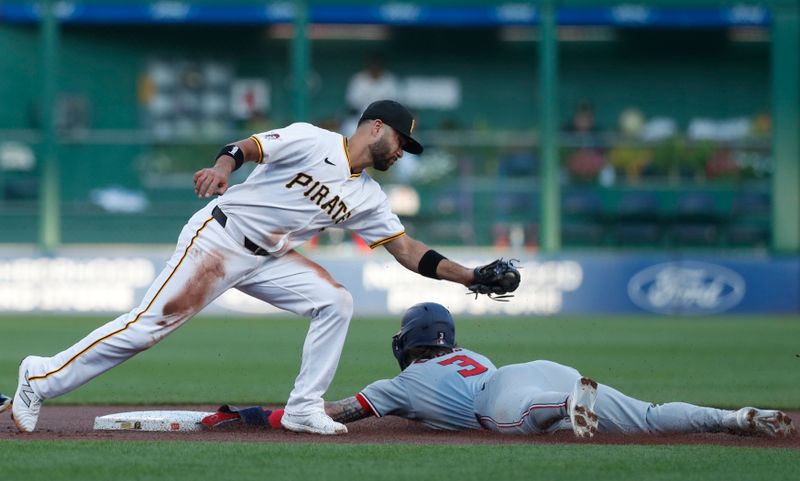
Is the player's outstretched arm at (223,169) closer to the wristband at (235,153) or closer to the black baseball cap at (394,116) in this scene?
the wristband at (235,153)

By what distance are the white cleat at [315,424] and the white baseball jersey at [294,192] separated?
2.92 feet

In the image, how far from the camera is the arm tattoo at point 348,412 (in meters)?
7.36

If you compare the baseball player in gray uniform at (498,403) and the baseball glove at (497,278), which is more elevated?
the baseball glove at (497,278)

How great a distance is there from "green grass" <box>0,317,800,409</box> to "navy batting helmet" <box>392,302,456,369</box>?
2.21 metres

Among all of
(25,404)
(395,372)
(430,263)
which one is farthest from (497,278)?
(395,372)

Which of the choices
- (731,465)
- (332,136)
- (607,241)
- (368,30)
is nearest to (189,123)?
(368,30)

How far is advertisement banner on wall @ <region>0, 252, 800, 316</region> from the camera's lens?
745 inches

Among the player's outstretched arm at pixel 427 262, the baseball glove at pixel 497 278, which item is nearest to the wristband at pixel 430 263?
the player's outstretched arm at pixel 427 262

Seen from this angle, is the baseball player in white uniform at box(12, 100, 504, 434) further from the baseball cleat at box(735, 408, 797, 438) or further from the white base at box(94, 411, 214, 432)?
the baseball cleat at box(735, 408, 797, 438)

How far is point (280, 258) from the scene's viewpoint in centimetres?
748

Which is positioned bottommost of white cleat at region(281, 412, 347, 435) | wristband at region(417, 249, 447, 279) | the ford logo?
white cleat at region(281, 412, 347, 435)

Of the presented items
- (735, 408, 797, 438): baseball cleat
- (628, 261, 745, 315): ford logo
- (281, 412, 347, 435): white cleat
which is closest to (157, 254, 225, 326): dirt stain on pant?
(281, 412, 347, 435): white cleat

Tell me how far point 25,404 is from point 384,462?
6.85ft

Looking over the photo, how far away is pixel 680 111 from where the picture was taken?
→ 81.5ft
